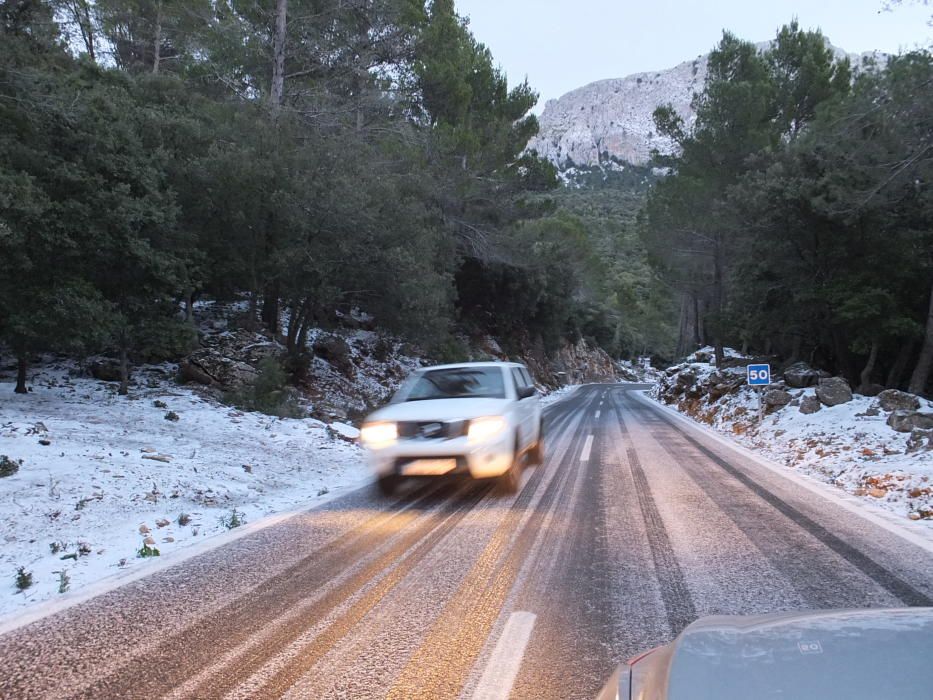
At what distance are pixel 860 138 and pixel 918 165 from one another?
1.35 metres

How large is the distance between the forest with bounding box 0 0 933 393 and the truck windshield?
6.28 meters

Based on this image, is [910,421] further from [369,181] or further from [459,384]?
[369,181]

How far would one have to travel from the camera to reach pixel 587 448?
11680mm

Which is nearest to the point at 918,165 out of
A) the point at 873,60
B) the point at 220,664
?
the point at 873,60

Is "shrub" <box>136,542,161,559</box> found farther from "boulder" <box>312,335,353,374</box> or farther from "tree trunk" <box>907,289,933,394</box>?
"tree trunk" <box>907,289,933,394</box>

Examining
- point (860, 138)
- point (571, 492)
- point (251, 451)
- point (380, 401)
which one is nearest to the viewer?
point (571, 492)

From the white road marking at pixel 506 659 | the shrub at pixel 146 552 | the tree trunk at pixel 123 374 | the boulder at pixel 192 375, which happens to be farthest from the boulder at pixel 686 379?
the shrub at pixel 146 552

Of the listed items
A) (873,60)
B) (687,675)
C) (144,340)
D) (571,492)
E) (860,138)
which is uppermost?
(873,60)

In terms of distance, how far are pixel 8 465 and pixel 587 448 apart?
9467 millimetres

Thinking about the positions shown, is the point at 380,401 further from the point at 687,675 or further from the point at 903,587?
the point at 687,675

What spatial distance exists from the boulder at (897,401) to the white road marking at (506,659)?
10.8m

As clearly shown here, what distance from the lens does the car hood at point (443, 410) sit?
23.4 feet

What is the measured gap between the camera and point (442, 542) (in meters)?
5.23

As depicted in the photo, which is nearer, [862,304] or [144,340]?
[144,340]
